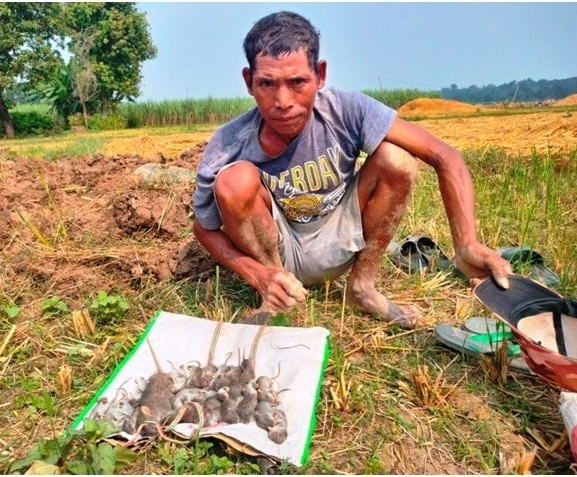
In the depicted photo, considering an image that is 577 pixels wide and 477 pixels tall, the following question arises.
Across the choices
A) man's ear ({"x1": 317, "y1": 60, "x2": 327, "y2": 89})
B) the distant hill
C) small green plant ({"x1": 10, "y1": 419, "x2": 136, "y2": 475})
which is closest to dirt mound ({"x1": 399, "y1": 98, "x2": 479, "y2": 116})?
the distant hill

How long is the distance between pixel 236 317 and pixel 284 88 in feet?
3.46

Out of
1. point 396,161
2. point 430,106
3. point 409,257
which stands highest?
point 396,161

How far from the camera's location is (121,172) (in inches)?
199

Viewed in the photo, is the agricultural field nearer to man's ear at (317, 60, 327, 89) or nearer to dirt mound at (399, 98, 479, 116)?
man's ear at (317, 60, 327, 89)

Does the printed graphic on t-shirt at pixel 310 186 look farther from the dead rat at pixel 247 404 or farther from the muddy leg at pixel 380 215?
the dead rat at pixel 247 404

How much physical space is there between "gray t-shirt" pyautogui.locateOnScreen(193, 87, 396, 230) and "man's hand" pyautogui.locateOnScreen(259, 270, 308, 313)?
1.43 feet

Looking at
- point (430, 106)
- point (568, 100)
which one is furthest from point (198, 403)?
point (568, 100)

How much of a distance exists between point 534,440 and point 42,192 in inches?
152

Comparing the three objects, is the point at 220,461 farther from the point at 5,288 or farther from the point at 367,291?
the point at 5,288

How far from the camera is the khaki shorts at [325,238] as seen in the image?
2557 mm

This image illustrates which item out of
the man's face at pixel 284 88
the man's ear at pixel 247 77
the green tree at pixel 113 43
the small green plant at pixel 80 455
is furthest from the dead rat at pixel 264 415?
the green tree at pixel 113 43

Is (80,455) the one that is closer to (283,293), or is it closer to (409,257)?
(283,293)

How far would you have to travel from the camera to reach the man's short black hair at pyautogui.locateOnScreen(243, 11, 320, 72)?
7.15 feet

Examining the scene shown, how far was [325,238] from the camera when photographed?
2.58 m
